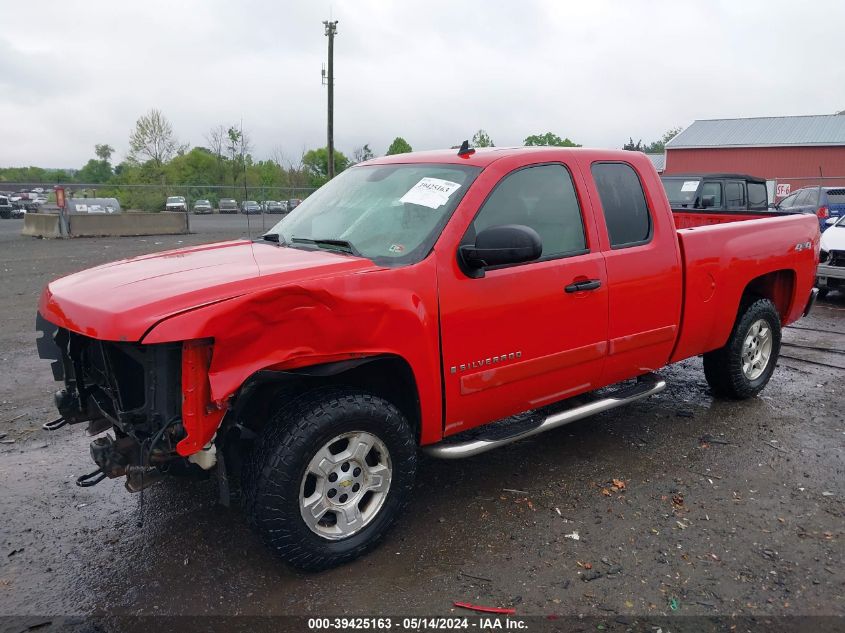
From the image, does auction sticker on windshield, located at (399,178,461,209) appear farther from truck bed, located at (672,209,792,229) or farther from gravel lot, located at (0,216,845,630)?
truck bed, located at (672,209,792,229)

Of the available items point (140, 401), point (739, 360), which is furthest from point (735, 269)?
point (140, 401)

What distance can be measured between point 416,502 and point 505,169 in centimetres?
196

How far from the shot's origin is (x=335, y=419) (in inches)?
119

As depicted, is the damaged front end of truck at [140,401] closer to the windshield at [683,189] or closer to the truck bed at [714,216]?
the truck bed at [714,216]

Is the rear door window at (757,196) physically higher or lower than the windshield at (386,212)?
higher

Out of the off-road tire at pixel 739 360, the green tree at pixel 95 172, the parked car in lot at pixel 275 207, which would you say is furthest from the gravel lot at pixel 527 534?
the green tree at pixel 95 172

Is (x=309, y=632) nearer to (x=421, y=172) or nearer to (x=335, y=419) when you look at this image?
(x=335, y=419)

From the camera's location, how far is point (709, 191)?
42.0 ft

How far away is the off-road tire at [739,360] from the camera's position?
521 cm

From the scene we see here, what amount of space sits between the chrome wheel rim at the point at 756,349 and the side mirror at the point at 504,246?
2.83 metres

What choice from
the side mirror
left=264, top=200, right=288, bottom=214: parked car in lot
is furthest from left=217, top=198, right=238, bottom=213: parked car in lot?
the side mirror

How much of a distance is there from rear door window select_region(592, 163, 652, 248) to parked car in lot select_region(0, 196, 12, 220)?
150 feet

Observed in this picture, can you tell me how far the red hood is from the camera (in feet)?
8.89

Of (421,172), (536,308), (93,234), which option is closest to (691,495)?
(536,308)
